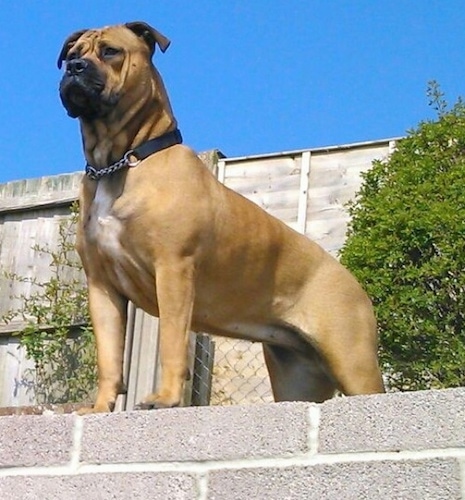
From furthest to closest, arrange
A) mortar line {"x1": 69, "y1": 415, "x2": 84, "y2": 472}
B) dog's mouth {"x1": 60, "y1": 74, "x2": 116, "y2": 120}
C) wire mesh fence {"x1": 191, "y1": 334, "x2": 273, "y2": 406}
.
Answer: wire mesh fence {"x1": 191, "y1": 334, "x2": 273, "y2": 406} < dog's mouth {"x1": 60, "y1": 74, "x2": 116, "y2": 120} < mortar line {"x1": 69, "y1": 415, "x2": 84, "y2": 472}

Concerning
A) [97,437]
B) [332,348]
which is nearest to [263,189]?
[332,348]

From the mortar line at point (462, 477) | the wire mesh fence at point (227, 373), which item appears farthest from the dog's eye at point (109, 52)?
the wire mesh fence at point (227, 373)

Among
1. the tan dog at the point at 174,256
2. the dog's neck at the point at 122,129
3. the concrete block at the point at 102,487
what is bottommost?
the concrete block at the point at 102,487

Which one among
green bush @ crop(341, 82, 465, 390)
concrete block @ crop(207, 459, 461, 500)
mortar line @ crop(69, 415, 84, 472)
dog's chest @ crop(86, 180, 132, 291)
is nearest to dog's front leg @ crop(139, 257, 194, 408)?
dog's chest @ crop(86, 180, 132, 291)

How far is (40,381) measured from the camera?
640 cm

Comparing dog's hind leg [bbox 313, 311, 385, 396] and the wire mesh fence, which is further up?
the wire mesh fence

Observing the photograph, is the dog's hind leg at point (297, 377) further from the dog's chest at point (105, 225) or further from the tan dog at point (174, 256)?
the dog's chest at point (105, 225)

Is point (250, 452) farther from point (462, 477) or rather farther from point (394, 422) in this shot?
point (462, 477)

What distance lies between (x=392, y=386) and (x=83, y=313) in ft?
6.31

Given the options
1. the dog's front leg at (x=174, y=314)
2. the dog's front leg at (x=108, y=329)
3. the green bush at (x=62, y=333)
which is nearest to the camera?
the dog's front leg at (x=174, y=314)

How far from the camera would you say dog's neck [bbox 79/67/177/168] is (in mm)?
3578

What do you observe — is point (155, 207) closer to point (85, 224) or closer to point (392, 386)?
point (85, 224)

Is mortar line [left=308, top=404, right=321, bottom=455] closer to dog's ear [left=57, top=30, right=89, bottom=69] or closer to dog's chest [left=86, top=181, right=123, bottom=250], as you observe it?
dog's chest [left=86, top=181, right=123, bottom=250]

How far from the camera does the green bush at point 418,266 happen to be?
508cm
